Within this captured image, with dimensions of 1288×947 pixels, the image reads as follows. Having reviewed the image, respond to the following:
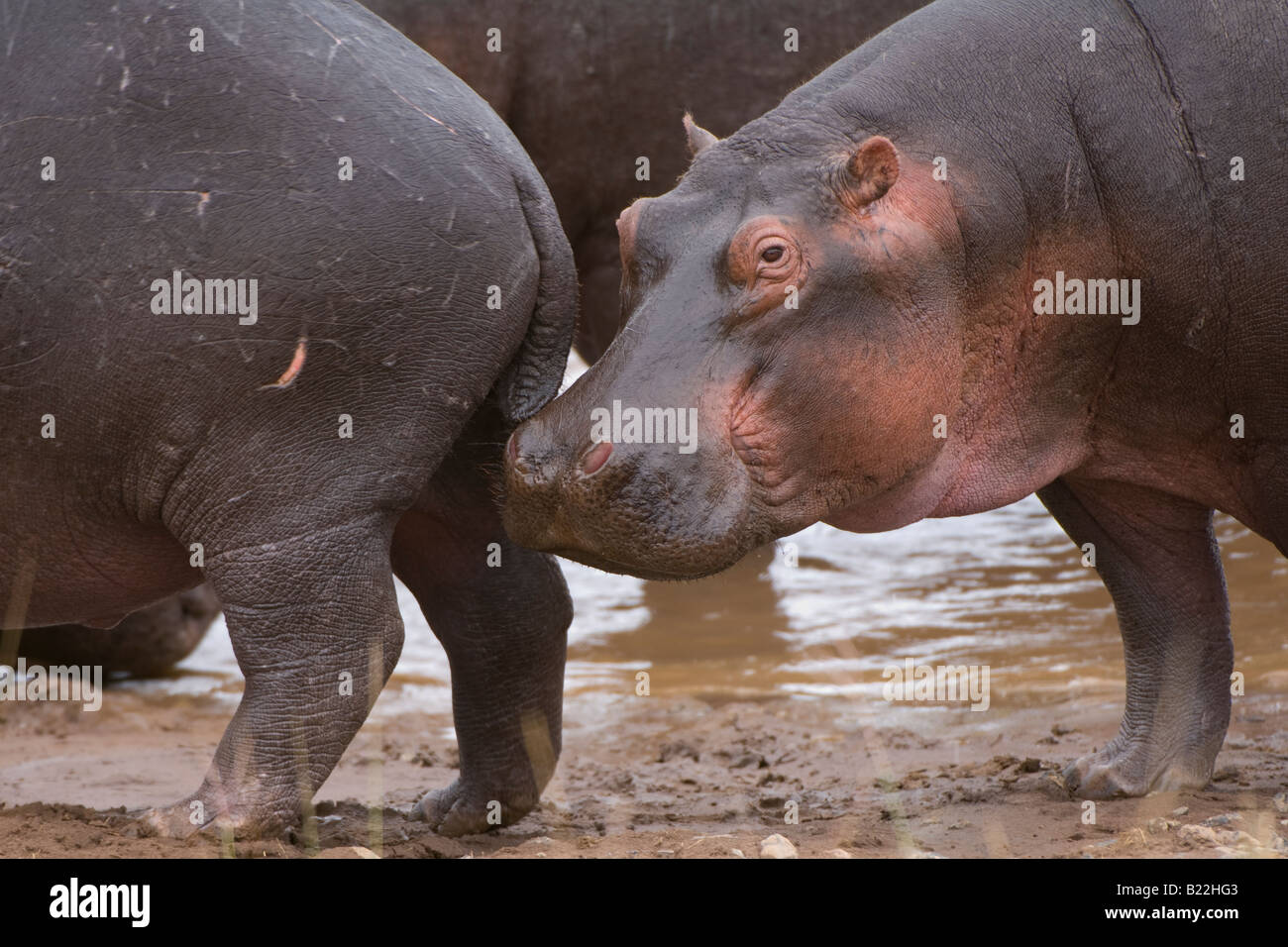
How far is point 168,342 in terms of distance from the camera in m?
4.00

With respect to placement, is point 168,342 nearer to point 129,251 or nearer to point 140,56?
point 129,251

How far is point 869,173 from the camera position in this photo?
13.4 feet

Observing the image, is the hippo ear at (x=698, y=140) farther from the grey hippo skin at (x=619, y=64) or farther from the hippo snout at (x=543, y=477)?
the grey hippo skin at (x=619, y=64)

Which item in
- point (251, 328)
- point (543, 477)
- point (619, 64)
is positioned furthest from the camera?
point (619, 64)

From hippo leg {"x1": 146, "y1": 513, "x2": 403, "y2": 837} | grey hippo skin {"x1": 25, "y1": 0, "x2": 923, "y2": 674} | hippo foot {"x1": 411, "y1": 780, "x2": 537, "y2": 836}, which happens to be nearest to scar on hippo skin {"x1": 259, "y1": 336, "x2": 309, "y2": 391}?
hippo leg {"x1": 146, "y1": 513, "x2": 403, "y2": 837}

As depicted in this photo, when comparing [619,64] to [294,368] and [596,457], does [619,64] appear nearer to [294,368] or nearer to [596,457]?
[294,368]

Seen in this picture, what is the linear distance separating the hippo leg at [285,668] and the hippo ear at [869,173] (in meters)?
1.44

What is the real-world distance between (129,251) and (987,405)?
223 centimetres

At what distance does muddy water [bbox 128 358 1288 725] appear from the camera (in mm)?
7344

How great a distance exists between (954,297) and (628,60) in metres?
3.14

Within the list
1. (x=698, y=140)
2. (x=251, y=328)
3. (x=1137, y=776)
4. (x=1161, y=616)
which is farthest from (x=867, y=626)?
(x=251, y=328)

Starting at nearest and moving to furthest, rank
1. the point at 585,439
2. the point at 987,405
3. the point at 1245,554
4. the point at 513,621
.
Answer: the point at 585,439 → the point at 987,405 → the point at 513,621 → the point at 1245,554

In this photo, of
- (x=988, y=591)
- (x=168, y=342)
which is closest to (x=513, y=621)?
(x=168, y=342)

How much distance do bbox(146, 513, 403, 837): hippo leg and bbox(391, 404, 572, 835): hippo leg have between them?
0.64 meters
